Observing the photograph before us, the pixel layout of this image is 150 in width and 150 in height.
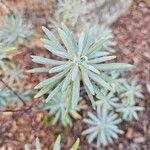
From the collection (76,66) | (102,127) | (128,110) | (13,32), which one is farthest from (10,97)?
(76,66)

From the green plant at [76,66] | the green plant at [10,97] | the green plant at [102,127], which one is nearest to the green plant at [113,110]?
the green plant at [102,127]

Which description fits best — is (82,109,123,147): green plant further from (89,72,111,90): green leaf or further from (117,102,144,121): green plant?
(89,72,111,90): green leaf

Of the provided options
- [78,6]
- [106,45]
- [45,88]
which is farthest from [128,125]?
[45,88]

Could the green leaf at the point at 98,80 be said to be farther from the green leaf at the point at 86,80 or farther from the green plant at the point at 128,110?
the green plant at the point at 128,110

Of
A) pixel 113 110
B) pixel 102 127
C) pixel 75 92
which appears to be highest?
pixel 113 110

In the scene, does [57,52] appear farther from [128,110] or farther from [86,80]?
[128,110]

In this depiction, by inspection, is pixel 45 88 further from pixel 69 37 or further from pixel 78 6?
pixel 78 6

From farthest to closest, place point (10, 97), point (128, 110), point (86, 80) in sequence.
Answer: point (128, 110), point (10, 97), point (86, 80)

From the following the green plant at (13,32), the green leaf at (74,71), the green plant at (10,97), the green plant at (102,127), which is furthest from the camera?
the green plant at (102,127)
